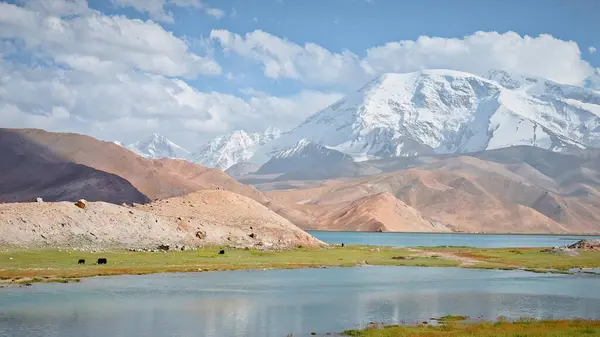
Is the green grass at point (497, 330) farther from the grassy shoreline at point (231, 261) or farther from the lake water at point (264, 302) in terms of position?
the grassy shoreline at point (231, 261)

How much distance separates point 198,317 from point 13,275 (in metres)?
27.9

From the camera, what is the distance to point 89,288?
6284 centimetres

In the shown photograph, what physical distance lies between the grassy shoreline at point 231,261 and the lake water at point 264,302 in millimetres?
4817

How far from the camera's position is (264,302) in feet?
188

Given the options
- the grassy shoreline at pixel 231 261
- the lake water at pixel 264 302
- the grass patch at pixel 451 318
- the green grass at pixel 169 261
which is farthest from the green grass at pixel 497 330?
the green grass at pixel 169 261

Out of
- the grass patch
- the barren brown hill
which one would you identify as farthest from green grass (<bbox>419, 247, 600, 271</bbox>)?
the grass patch

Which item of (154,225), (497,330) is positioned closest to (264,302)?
(497,330)

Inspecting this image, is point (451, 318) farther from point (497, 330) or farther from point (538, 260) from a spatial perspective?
point (538, 260)

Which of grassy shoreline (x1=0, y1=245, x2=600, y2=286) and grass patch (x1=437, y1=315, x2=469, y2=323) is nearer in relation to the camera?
grass patch (x1=437, y1=315, x2=469, y2=323)

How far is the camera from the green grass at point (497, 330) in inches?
1614

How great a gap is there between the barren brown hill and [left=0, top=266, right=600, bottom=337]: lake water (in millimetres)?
27826

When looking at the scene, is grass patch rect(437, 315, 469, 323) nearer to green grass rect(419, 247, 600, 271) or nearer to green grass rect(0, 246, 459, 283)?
green grass rect(0, 246, 459, 283)

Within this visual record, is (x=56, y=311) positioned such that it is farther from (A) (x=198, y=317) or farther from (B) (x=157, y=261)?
(B) (x=157, y=261)

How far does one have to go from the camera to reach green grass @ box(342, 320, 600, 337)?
41.0 metres
